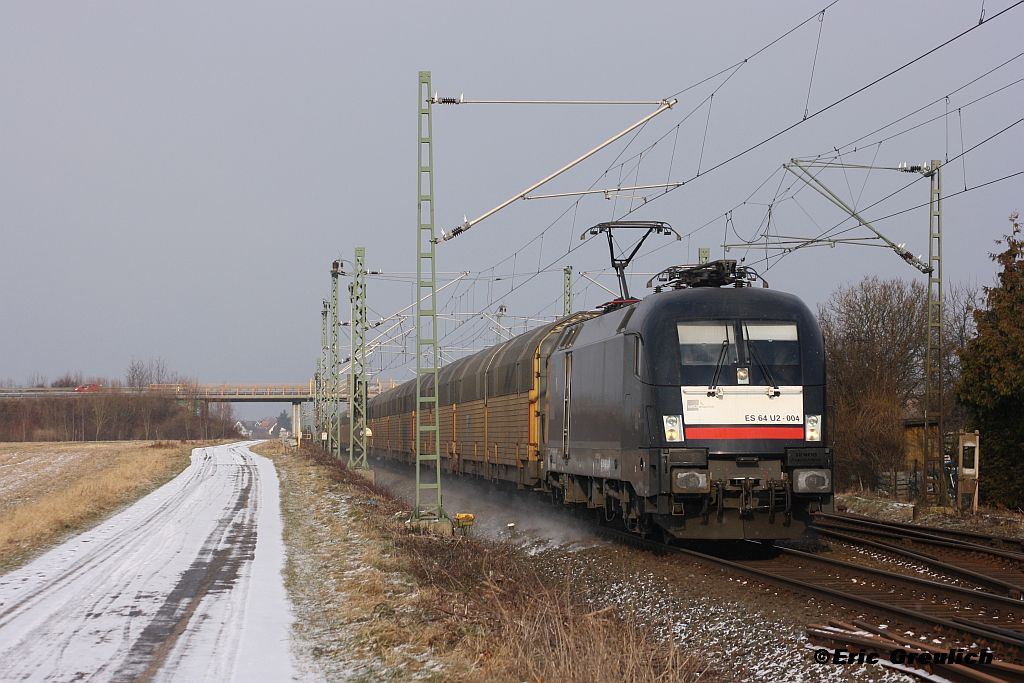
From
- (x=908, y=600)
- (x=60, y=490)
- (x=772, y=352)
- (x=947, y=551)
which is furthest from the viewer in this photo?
(x=60, y=490)

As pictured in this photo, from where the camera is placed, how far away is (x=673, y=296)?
1498 centimetres

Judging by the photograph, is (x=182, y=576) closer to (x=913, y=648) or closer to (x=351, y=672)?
(x=351, y=672)

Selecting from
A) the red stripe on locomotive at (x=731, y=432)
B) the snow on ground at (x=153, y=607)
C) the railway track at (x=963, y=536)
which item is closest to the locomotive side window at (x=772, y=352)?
A: the red stripe on locomotive at (x=731, y=432)

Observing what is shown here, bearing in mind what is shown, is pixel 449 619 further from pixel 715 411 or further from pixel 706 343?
pixel 706 343

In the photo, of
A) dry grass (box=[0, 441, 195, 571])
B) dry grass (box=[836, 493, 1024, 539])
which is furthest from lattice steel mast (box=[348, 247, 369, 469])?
dry grass (box=[836, 493, 1024, 539])

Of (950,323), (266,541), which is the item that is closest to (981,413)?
(266,541)

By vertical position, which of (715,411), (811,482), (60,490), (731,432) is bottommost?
(60,490)

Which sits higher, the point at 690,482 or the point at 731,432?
the point at 731,432

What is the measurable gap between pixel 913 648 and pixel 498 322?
3980cm

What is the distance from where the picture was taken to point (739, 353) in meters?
14.4

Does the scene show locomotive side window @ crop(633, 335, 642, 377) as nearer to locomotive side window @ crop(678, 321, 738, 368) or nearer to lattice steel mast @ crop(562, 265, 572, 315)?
locomotive side window @ crop(678, 321, 738, 368)

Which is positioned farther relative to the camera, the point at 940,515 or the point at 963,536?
the point at 940,515

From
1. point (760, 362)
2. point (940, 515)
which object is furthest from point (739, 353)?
point (940, 515)

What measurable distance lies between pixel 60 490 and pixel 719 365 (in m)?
31.9
